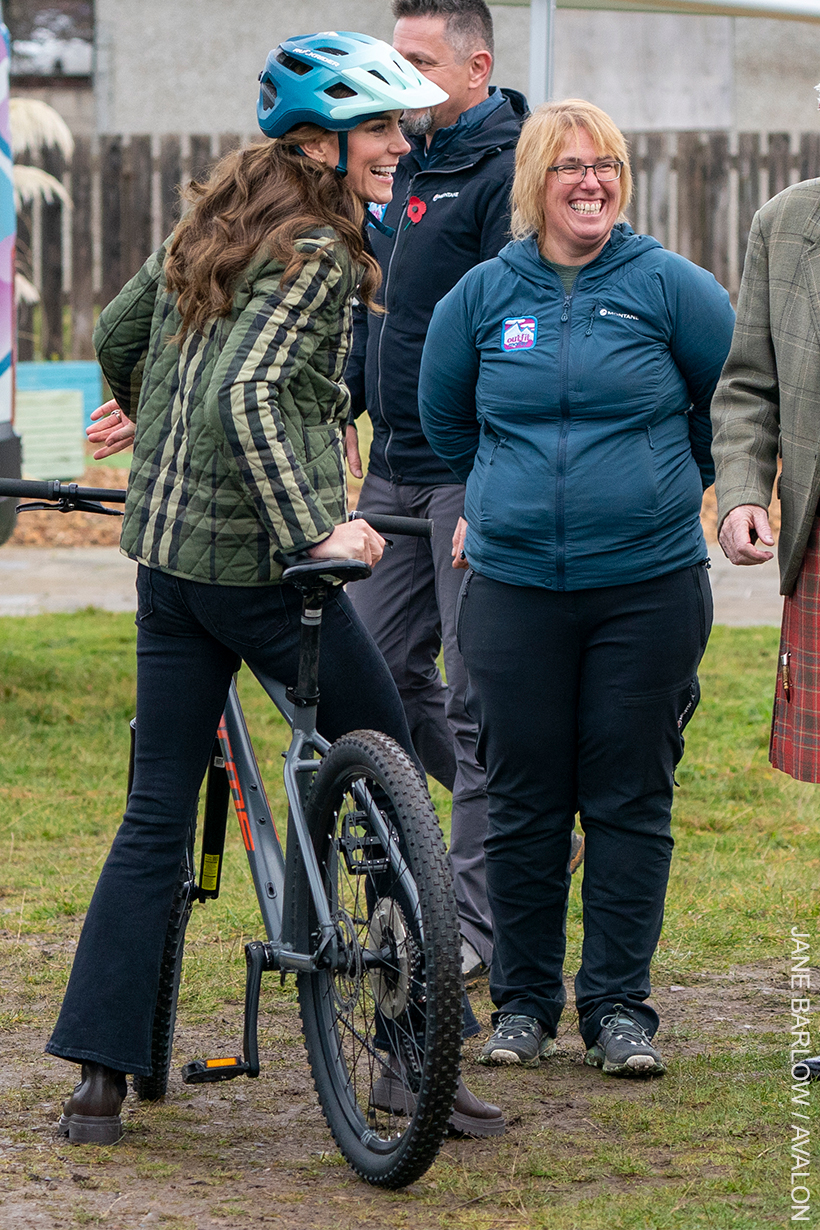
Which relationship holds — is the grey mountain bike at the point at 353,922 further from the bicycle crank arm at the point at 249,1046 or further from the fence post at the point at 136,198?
the fence post at the point at 136,198

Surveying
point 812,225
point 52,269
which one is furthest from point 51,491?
point 52,269

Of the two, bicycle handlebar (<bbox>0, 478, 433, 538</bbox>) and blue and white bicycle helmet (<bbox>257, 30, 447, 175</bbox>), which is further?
bicycle handlebar (<bbox>0, 478, 433, 538</bbox>)

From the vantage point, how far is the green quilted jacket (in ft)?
9.46

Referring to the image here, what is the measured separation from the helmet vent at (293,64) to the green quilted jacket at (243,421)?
312 mm

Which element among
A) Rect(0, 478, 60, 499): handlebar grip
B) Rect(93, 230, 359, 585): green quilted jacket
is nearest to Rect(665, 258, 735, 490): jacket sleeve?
Rect(93, 230, 359, 585): green quilted jacket

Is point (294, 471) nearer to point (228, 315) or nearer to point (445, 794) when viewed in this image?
point (228, 315)

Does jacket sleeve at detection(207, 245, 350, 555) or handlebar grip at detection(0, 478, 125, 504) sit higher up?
jacket sleeve at detection(207, 245, 350, 555)

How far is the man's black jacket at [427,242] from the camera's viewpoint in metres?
4.21

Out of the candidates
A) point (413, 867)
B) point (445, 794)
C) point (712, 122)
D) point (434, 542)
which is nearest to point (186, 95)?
point (712, 122)

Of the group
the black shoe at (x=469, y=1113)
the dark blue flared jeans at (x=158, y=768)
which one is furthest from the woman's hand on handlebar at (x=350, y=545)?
the black shoe at (x=469, y=1113)

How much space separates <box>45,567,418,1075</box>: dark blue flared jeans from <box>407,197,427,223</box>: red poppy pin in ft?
4.91

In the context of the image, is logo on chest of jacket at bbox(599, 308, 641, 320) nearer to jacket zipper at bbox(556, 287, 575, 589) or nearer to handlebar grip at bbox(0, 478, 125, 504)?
jacket zipper at bbox(556, 287, 575, 589)

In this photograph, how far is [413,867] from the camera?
284 centimetres

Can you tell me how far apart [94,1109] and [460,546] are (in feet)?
4.89
